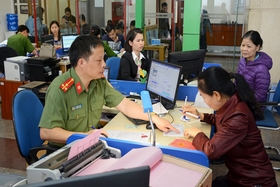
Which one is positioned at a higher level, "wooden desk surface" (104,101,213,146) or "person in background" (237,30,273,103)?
"person in background" (237,30,273,103)

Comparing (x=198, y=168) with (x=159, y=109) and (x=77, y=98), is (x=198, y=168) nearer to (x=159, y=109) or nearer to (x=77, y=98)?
(x=77, y=98)

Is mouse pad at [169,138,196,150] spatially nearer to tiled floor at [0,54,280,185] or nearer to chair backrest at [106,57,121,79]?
tiled floor at [0,54,280,185]

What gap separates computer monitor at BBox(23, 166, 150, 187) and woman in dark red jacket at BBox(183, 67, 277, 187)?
3.52ft

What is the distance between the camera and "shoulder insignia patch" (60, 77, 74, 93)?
203 cm

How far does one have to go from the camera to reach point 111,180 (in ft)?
2.22

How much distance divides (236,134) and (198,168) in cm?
42

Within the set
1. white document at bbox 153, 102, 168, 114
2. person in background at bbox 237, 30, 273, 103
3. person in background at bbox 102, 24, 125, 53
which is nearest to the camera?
white document at bbox 153, 102, 168, 114

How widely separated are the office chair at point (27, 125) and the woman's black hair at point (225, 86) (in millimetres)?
1016

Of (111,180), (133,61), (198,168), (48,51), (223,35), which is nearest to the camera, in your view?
(111,180)

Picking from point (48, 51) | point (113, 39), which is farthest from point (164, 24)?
point (48, 51)

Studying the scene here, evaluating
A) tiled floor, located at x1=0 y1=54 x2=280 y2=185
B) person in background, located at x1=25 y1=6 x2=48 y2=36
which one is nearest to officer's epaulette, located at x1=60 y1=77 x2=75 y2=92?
tiled floor, located at x1=0 y1=54 x2=280 y2=185

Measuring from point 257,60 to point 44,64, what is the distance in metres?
2.81

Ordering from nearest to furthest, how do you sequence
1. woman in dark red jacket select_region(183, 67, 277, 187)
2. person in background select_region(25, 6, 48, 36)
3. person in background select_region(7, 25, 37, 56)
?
woman in dark red jacket select_region(183, 67, 277, 187)
person in background select_region(7, 25, 37, 56)
person in background select_region(25, 6, 48, 36)

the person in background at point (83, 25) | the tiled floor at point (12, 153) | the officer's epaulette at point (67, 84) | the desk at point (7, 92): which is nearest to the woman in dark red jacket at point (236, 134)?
the officer's epaulette at point (67, 84)
